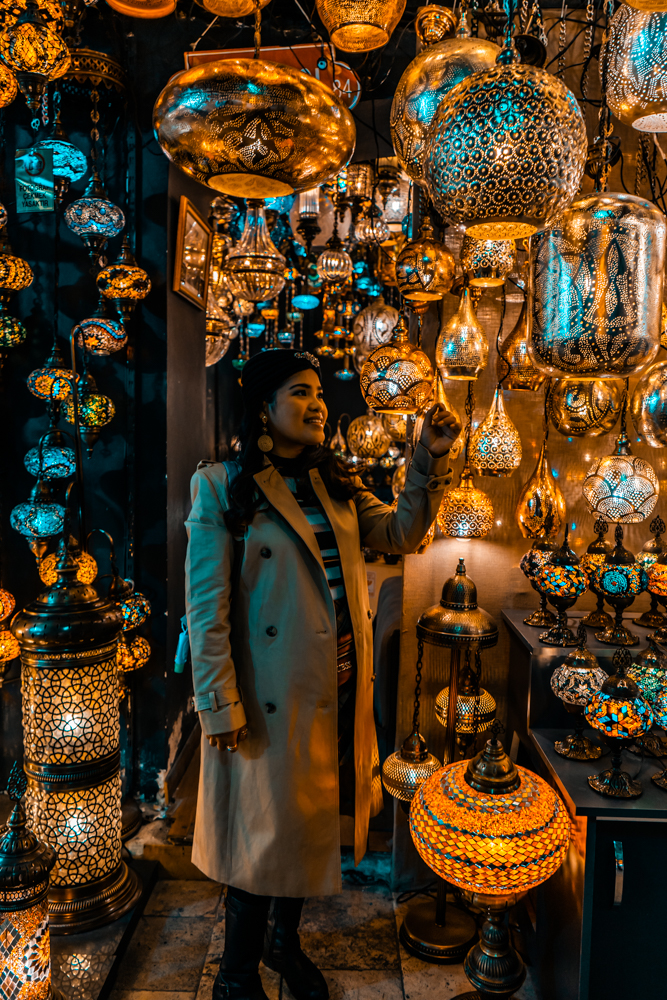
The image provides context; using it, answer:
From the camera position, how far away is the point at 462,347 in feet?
6.12

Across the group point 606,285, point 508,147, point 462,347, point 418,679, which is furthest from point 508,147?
point 418,679

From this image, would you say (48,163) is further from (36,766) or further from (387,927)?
(387,927)

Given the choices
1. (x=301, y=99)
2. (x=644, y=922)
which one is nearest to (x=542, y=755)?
(x=644, y=922)

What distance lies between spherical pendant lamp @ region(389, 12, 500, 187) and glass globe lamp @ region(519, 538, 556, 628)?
1.10 m

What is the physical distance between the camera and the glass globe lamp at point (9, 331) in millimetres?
2436

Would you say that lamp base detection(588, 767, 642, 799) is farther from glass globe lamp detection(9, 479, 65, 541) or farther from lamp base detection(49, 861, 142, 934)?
glass globe lamp detection(9, 479, 65, 541)

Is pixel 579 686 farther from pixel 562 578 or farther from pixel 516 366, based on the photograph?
pixel 516 366

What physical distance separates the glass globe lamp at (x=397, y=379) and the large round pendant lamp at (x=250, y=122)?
2.43 ft


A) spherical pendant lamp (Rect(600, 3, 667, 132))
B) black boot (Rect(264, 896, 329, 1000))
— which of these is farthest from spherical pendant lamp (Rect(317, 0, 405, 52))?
black boot (Rect(264, 896, 329, 1000))

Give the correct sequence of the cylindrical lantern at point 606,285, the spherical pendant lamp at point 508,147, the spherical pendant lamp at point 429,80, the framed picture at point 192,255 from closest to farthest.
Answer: the spherical pendant lamp at point 508,147 < the cylindrical lantern at point 606,285 < the spherical pendant lamp at point 429,80 < the framed picture at point 192,255

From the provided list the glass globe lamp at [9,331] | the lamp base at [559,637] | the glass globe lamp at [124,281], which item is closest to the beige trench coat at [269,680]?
the lamp base at [559,637]

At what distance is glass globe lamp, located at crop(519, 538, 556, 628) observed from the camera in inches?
74.3

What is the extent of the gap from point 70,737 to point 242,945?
82 cm

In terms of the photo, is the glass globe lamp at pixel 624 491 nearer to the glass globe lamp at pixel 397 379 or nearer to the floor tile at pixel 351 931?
the glass globe lamp at pixel 397 379
